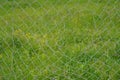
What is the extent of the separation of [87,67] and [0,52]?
91 cm

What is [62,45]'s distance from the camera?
9.75 ft

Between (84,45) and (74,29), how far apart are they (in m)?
0.40

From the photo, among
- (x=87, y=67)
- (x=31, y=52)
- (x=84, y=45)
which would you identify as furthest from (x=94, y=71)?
(x=31, y=52)

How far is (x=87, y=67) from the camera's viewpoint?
8.20 feet

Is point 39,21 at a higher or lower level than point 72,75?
higher

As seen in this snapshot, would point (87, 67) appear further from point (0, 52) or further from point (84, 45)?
point (0, 52)

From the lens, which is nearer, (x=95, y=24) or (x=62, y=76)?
(x=62, y=76)

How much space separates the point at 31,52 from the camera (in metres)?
2.91

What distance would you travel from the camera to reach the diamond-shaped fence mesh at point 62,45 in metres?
2.45

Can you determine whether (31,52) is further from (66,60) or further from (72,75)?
(72,75)

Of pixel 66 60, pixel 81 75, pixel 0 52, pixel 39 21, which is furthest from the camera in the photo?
pixel 39 21

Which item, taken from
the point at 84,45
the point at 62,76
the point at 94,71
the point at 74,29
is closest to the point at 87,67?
the point at 94,71

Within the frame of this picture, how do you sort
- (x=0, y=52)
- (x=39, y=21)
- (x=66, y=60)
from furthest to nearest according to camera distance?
(x=39, y=21) < (x=0, y=52) < (x=66, y=60)

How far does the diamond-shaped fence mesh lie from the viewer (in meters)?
2.45
